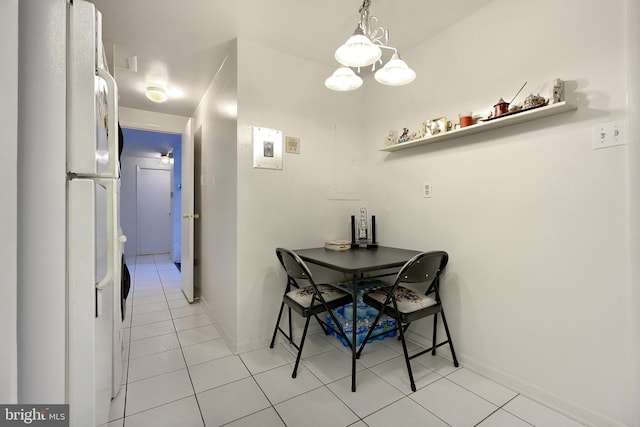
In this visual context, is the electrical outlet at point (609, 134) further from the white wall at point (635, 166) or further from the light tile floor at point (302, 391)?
the light tile floor at point (302, 391)

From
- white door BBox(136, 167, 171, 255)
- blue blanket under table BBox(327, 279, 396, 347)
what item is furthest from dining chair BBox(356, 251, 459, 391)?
white door BBox(136, 167, 171, 255)

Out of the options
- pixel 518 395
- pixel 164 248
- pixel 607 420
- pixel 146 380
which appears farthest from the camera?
pixel 164 248

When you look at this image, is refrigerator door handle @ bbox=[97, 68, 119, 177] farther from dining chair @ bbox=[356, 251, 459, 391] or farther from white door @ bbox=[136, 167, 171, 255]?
white door @ bbox=[136, 167, 171, 255]

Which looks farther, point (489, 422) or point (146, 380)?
point (146, 380)

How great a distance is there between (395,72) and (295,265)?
4.35 feet

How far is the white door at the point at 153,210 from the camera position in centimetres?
643

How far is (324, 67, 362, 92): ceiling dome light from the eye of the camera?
169 centimetres

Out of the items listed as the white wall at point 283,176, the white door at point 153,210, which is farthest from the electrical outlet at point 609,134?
the white door at point 153,210

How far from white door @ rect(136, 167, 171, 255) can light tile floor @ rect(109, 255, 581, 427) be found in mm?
4771

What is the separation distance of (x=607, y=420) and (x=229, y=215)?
2536 millimetres

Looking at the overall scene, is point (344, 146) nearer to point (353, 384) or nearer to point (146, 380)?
point (353, 384)

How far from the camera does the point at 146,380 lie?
179cm
